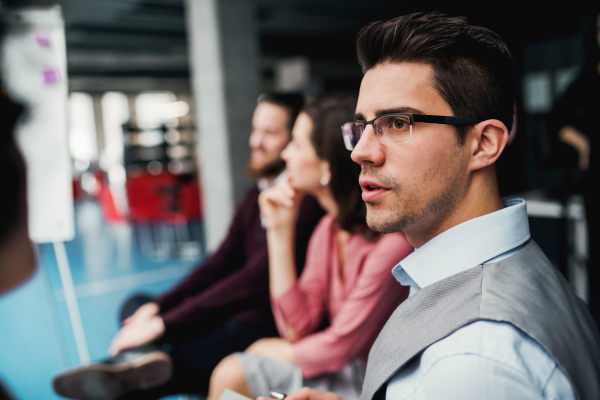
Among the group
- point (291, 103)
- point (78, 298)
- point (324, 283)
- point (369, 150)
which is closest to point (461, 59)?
point (369, 150)

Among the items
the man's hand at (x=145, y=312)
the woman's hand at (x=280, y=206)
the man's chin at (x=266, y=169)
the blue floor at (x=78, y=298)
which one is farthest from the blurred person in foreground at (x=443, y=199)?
the blue floor at (x=78, y=298)

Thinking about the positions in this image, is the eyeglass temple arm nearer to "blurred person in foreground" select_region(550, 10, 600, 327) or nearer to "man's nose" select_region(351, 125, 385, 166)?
"man's nose" select_region(351, 125, 385, 166)

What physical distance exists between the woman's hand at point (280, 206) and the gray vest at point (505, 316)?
2.69 ft

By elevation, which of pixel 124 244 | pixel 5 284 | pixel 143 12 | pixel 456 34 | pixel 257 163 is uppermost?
pixel 143 12

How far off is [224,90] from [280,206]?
280cm

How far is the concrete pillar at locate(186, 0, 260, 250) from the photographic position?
409cm

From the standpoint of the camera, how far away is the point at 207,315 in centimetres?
169

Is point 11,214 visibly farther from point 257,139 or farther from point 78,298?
point 78,298

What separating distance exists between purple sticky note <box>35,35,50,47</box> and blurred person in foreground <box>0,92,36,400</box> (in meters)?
1.46

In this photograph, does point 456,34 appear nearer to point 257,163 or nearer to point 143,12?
point 257,163

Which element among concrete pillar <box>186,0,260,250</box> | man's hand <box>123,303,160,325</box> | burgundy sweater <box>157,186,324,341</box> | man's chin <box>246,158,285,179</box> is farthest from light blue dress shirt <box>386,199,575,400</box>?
concrete pillar <box>186,0,260,250</box>

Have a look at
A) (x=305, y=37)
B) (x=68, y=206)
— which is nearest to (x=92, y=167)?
(x=305, y=37)

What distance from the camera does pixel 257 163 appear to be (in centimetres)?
214

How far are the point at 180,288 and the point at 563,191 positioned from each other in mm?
1969
